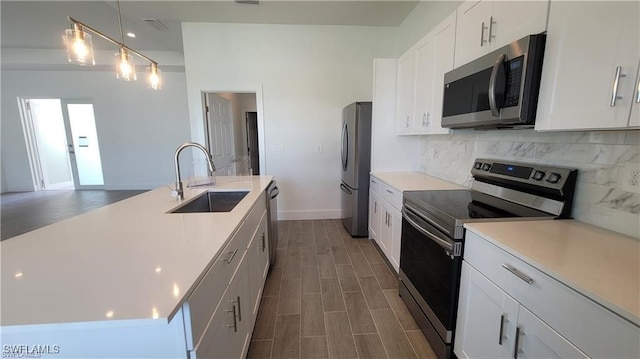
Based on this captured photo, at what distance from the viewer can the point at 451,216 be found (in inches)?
54.7

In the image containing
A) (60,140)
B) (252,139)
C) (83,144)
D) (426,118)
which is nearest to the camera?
(426,118)

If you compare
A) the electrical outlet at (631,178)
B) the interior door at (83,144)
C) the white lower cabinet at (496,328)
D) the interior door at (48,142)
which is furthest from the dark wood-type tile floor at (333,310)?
the interior door at (48,142)

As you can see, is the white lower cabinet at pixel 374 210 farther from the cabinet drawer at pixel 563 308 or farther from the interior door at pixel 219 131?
the interior door at pixel 219 131

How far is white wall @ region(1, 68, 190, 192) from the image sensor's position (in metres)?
5.67

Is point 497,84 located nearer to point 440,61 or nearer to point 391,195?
point 440,61

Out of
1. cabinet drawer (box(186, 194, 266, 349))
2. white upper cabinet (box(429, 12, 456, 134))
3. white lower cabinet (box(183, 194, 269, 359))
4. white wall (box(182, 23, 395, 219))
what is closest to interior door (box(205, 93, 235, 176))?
white wall (box(182, 23, 395, 219))

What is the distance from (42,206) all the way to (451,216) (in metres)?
7.15

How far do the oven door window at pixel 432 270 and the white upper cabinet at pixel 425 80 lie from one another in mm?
966

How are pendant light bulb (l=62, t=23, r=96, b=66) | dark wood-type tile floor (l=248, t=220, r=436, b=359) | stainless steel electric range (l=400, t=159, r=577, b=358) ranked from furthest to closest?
dark wood-type tile floor (l=248, t=220, r=436, b=359)
pendant light bulb (l=62, t=23, r=96, b=66)
stainless steel electric range (l=400, t=159, r=577, b=358)

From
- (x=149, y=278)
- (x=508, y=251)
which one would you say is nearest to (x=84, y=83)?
(x=149, y=278)

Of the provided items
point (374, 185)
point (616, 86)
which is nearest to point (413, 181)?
point (374, 185)

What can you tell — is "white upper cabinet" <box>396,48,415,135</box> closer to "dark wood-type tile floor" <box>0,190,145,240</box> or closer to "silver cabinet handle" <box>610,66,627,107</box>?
"silver cabinet handle" <box>610,66,627,107</box>

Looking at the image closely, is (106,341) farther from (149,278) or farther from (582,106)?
(582,106)

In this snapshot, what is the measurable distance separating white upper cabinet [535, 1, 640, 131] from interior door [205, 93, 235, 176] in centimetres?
333
